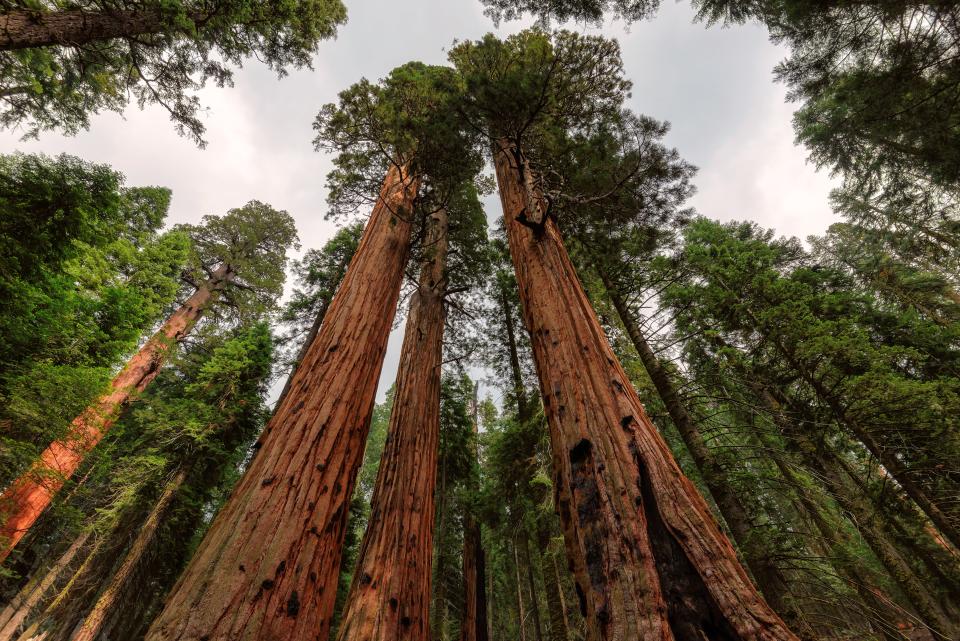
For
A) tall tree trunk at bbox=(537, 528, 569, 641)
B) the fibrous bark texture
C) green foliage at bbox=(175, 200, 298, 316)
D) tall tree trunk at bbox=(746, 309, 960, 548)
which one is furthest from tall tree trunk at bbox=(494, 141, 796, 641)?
green foliage at bbox=(175, 200, 298, 316)

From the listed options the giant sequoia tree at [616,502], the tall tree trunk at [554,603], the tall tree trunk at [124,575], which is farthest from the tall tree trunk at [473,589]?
the giant sequoia tree at [616,502]

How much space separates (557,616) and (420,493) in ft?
17.5

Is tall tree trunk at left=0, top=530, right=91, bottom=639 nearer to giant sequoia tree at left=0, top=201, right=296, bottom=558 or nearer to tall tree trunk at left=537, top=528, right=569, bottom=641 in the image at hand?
giant sequoia tree at left=0, top=201, right=296, bottom=558

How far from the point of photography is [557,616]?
6.63m

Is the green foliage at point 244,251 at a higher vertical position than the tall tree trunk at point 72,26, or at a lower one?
higher

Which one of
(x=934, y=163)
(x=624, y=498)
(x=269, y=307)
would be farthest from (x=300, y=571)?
(x=269, y=307)

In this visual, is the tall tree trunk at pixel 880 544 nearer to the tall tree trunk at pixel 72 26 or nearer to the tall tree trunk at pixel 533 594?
the tall tree trunk at pixel 533 594

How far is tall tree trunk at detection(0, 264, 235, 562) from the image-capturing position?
6004 mm

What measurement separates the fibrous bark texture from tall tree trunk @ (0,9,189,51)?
246 inches

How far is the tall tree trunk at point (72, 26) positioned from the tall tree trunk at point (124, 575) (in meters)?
8.77

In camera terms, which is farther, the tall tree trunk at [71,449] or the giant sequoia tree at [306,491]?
→ the tall tree trunk at [71,449]

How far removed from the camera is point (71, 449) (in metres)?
6.97

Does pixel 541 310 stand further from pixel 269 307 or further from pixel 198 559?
pixel 269 307

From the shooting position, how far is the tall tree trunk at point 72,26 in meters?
4.45
